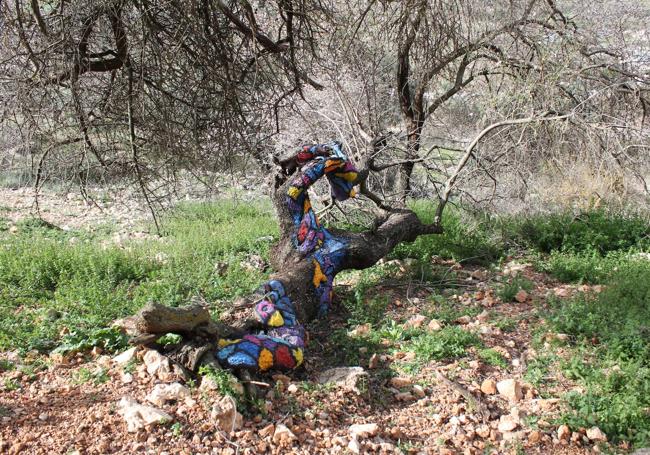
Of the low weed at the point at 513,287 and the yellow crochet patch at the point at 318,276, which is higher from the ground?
the yellow crochet patch at the point at 318,276

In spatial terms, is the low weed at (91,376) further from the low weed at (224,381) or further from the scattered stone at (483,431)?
the scattered stone at (483,431)

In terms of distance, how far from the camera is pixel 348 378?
3.84 m

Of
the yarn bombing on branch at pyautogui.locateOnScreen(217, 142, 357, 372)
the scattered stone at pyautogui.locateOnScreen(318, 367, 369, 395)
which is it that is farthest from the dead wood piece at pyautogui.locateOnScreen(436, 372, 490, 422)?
the yarn bombing on branch at pyautogui.locateOnScreen(217, 142, 357, 372)

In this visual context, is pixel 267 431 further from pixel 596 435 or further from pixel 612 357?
pixel 612 357

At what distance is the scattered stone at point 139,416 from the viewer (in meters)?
3.02

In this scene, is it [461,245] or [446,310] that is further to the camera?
[461,245]

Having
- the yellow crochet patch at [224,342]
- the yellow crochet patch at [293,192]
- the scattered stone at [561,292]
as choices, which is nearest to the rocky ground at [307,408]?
the yellow crochet patch at [224,342]

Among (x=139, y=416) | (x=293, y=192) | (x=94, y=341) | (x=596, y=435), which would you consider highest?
(x=293, y=192)

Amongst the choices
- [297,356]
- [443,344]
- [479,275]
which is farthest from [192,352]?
[479,275]

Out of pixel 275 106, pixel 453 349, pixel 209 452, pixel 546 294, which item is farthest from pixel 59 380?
pixel 546 294

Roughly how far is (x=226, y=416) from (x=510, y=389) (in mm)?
1909

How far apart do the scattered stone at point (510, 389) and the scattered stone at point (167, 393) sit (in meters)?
2.06

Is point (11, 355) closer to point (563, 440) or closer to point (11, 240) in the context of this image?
point (563, 440)

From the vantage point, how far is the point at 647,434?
3.35 meters
